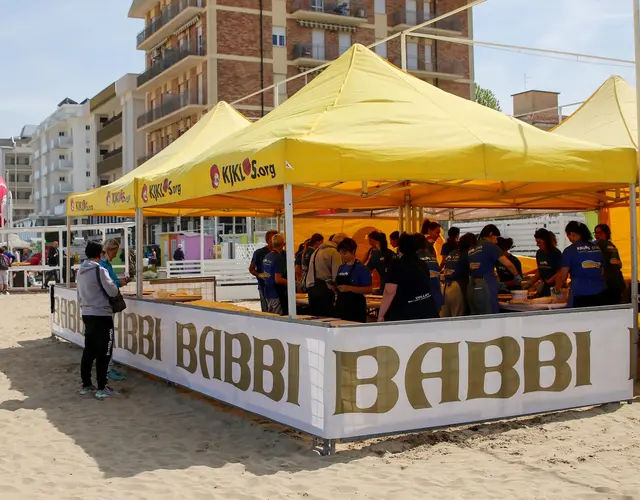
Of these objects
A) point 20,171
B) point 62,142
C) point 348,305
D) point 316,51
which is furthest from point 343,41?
point 20,171

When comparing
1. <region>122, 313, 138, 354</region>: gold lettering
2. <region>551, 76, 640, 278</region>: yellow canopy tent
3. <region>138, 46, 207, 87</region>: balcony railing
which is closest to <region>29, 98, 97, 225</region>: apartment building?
<region>138, 46, 207, 87</region>: balcony railing

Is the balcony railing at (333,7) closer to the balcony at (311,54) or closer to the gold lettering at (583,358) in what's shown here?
the balcony at (311,54)

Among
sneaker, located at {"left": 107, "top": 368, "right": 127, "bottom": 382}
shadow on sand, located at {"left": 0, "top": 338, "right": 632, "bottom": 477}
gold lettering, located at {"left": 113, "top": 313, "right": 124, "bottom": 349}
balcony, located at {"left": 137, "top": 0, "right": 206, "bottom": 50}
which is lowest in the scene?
shadow on sand, located at {"left": 0, "top": 338, "right": 632, "bottom": 477}

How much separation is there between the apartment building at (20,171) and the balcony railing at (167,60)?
6609 cm

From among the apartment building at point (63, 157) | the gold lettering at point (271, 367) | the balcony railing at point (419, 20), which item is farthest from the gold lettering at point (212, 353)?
the apartment building at point (63, 157)

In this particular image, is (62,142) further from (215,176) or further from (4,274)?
(215,176)

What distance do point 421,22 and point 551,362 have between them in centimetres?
4868

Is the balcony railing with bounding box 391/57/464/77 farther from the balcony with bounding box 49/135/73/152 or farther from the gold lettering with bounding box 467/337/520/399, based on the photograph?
the gold lettering with bounding box 467/337/520/399

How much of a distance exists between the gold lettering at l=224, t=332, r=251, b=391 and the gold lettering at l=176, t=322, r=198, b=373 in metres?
0.76

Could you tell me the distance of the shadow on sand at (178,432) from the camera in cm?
608

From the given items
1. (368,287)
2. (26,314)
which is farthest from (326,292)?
(26,314)

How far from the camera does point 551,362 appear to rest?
704cm

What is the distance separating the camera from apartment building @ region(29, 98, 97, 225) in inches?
3087

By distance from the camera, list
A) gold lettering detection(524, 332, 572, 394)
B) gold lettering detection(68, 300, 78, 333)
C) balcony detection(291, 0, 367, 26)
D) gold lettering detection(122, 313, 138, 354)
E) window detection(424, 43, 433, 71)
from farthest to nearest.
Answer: window detection(424, 43, 433, 71) < balcony detection(291, 0, 367, 26) < gold lettering detection(68, 300, 78, 333) < gold lettering detection(122, 313, 138, 354) < gold lettering detection(524, 332, 572, 394)
